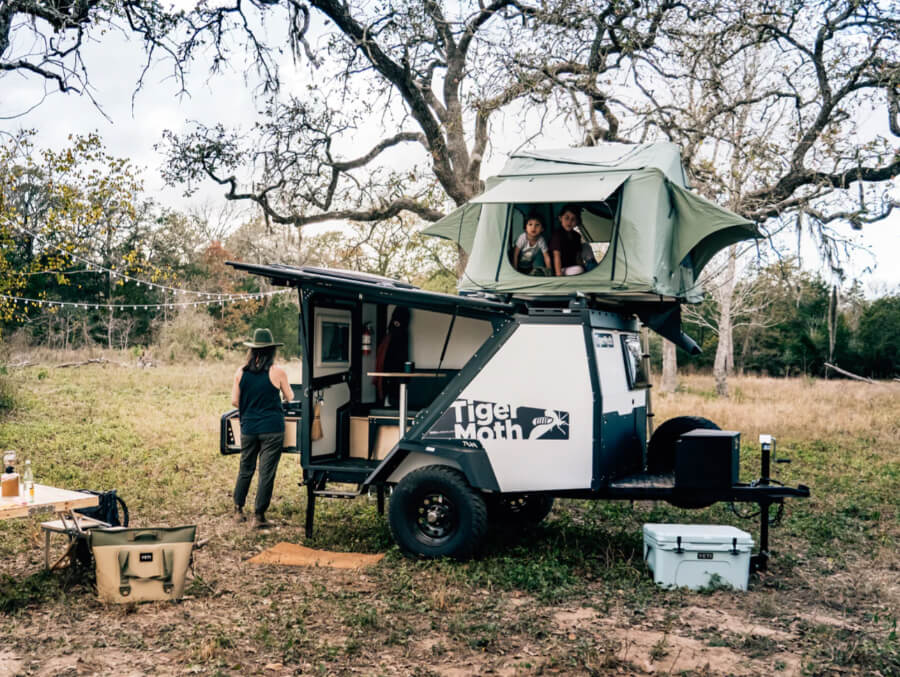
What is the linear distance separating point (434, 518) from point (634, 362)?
8.59ft

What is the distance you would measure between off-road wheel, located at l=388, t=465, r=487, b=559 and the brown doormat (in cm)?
42

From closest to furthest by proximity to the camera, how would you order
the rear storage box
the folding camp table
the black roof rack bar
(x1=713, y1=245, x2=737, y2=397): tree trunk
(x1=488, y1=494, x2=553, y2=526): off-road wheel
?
the folding camp table, the rear storage box, the black roof rack bar, (x1=488, y1=494, x2=553, y2=526): off-road wheel, (x1=713, y1=245, x2=737, y2=397): tree trunk

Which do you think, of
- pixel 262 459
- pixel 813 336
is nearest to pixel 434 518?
pixel 262 459

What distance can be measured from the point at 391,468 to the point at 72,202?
31.4 ft

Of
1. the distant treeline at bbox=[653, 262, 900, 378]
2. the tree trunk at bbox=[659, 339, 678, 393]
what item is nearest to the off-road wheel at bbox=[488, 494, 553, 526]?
the tree trunk at bbox=[659, 339, 678, 393]

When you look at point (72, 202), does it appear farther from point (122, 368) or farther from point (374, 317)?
point (122, 368)

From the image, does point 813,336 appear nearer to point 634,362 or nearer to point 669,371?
point 669,371

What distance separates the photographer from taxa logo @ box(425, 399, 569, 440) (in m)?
7.51

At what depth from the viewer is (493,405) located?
763 centimetres

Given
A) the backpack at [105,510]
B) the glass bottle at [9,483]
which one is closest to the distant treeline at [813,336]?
the backpack at [105,510]

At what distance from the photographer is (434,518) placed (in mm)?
7703

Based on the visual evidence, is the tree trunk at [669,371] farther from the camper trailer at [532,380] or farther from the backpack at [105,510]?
the backpack at [105,510]

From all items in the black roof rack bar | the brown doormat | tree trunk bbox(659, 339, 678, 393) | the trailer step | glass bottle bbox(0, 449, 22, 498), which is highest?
the black roof rack bar

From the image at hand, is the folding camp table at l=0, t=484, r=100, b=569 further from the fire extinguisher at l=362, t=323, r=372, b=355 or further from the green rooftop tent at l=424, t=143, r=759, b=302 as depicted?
the green rooftop tent at l=424, t=143, r=759, b=302
